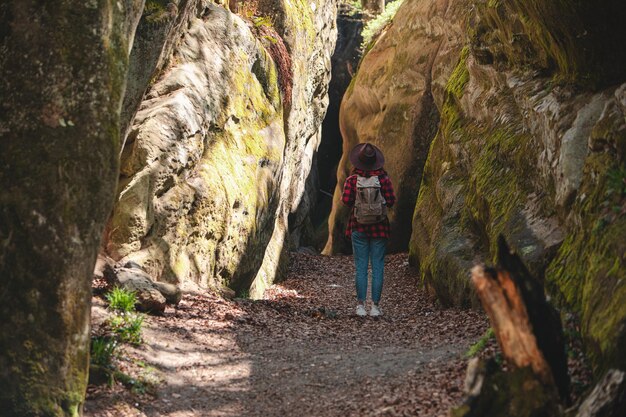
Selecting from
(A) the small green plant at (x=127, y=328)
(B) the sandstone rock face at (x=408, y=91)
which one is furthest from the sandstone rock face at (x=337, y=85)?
(A) the small green plant at (x=127, y=328)

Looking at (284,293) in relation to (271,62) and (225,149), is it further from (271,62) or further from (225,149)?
(271,62)

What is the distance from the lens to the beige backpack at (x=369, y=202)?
9.99 m

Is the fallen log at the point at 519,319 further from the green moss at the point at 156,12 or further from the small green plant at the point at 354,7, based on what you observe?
the small green plant at the point at 354,7

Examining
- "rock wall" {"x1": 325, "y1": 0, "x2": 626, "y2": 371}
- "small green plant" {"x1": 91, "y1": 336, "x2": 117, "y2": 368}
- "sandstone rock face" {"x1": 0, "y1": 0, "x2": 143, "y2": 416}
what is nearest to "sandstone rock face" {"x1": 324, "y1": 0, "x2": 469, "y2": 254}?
"rock wall" {"x1": 325, "y1": 0, "x2": 626, "y2": 371}

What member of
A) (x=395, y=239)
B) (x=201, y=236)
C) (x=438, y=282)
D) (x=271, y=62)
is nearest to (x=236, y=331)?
(x=201, y=236)

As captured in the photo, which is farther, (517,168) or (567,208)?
(517,168)

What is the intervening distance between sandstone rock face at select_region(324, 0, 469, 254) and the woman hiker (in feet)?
26.3

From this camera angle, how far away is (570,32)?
7.18m

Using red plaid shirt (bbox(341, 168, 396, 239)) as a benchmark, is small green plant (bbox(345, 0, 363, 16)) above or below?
above

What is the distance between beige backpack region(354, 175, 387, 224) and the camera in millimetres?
9992

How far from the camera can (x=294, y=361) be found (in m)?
7.45

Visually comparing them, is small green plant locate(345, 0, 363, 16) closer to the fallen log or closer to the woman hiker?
the woman hiker

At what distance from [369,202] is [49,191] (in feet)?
19.5

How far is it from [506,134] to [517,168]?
3.02 ft
